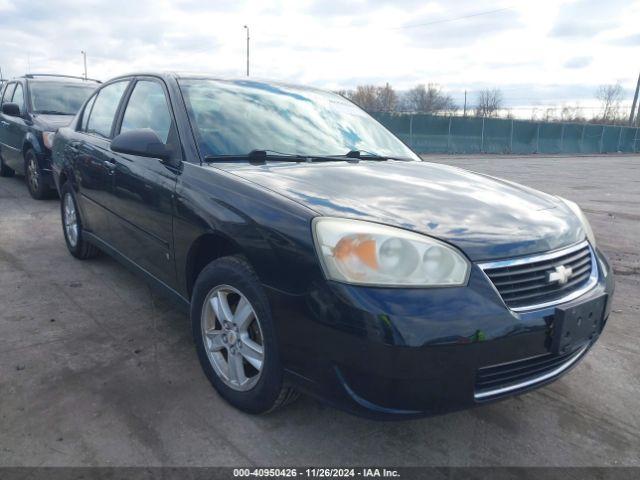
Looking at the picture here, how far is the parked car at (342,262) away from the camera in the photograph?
181 cm

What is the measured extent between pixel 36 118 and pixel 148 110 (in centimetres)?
492

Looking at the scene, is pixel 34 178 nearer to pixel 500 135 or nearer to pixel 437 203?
pixel 437 203

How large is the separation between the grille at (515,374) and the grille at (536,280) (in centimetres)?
23

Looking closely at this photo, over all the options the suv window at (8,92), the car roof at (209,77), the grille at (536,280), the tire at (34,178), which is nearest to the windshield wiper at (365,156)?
the car roof at (209,77)

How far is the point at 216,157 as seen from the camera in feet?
8.73

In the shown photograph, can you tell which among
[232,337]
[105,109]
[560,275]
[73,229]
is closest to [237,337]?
[232,337]

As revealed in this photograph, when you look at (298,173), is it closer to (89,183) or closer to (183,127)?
(183,127)

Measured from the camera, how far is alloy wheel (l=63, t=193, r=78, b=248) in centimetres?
450

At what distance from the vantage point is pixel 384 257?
1.87m

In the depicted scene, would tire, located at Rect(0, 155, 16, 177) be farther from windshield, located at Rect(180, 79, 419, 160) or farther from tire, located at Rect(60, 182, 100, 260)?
windshield, located at Rect(180, 79, 419, 160)

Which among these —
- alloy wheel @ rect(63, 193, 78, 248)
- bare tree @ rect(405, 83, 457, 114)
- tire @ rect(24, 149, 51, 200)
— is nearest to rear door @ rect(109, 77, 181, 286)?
alloy wheel @ rect(63, 193, 78, 248)

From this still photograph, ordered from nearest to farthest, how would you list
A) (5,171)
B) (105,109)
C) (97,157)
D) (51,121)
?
(97,157)
(105,109)
(51,121)
(5,171)

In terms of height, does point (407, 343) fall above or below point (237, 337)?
above

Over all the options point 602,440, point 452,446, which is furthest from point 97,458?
point 602,440
